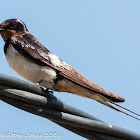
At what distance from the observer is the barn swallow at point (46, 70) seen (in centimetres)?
324

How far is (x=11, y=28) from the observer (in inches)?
154

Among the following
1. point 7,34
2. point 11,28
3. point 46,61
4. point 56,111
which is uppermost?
point 11,28

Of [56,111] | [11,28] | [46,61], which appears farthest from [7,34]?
[56,111]

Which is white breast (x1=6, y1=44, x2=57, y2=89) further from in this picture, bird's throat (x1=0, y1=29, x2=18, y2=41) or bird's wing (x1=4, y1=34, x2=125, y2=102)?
bird's throat (x1=0, y1=29, x2=18, y2=41)

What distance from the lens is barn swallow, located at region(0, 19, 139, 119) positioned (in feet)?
10.6

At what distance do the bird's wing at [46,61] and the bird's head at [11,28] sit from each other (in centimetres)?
17

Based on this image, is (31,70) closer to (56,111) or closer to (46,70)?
(46,70)

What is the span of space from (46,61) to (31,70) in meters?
0.18

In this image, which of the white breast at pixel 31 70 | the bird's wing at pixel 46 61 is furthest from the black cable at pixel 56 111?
the white breast at pixel 31 70

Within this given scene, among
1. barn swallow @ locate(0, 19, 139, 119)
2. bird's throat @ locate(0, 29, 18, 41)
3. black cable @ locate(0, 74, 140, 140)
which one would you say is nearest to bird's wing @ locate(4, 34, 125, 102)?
barn swallow @ locate(0, 19, 139, 119)

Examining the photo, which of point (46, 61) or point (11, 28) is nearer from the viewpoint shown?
point (46, 61)

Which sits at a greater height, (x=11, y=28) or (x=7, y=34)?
(x=11, y=28)

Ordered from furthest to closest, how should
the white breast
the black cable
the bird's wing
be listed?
the white breast → the bird's wing → the black cable

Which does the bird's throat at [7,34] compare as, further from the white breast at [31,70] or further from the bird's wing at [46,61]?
the white breast at [31,70]
